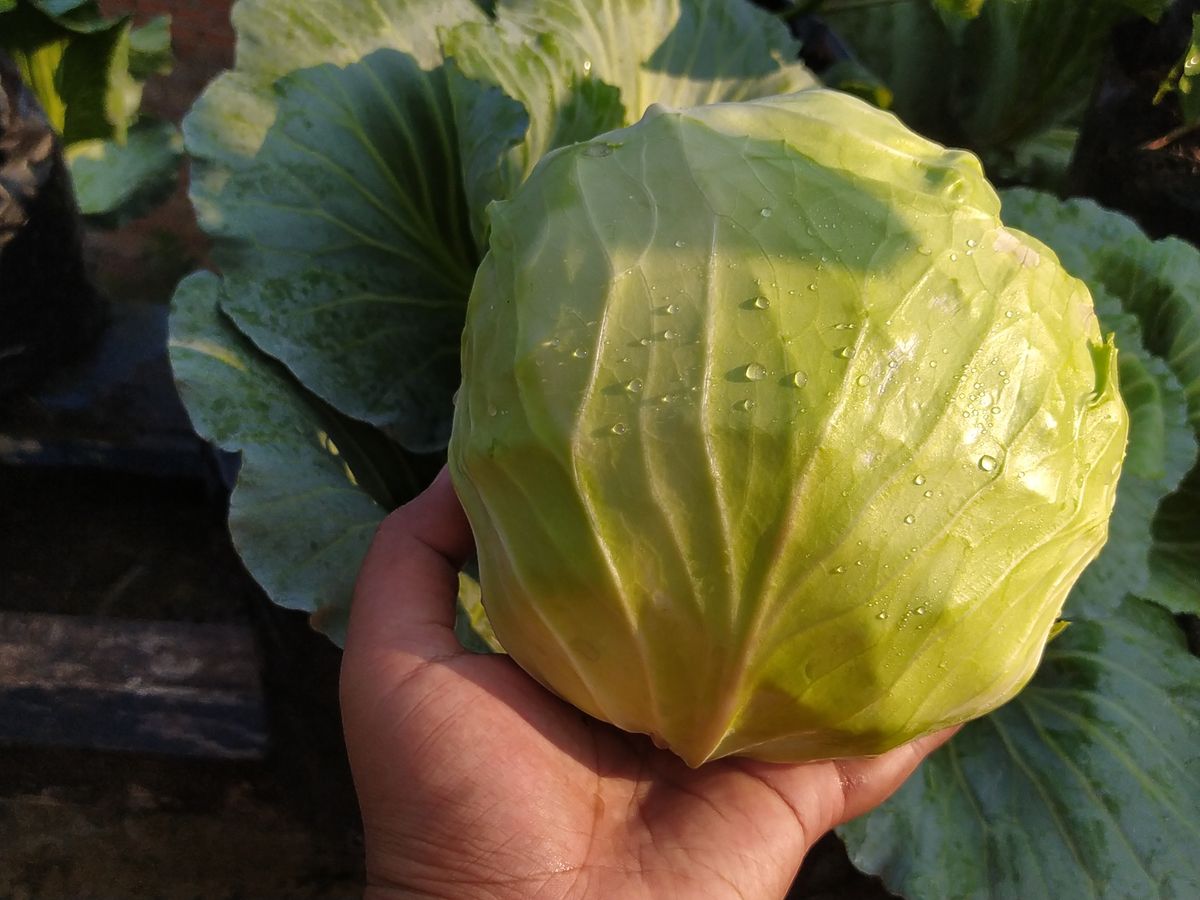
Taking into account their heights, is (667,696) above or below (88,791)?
above

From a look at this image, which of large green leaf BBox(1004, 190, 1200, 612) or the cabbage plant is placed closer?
the cabbage plant

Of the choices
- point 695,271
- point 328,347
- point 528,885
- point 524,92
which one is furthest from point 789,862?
point 524,92

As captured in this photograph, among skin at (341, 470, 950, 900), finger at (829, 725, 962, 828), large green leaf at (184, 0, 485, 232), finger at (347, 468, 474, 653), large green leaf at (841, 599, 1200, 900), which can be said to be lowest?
large green leaf at (841, 599, 1200, 900)

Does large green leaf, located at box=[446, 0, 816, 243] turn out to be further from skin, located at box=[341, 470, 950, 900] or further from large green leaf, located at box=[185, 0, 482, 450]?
skin, located at box=[341, 470, 950, 900]

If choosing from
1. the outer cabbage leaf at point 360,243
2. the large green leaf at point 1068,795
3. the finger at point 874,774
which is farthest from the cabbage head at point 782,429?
the large green leaf at point 1068,795

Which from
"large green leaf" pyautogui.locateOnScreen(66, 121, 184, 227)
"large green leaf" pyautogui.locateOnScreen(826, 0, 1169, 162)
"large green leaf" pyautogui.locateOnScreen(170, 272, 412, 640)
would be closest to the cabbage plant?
"large green leaf" pyautogui.locateOnScreen(170, 272, 412, 640)

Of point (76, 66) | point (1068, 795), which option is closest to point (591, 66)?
point (1068, 795)

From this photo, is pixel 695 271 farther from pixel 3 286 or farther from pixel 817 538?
pixel 3 286
